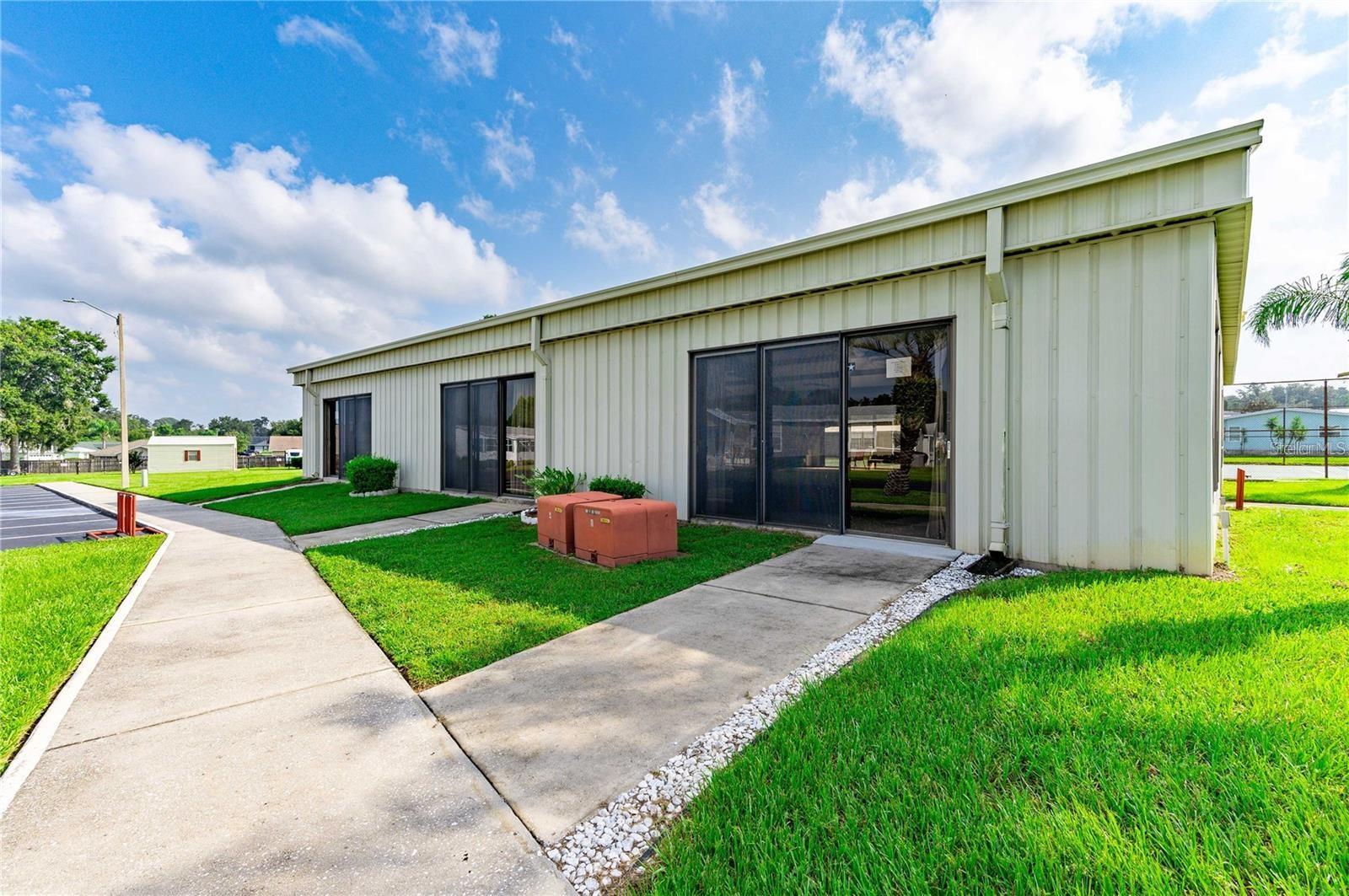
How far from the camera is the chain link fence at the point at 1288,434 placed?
17189mm

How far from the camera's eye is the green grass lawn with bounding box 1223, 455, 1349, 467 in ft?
71.8

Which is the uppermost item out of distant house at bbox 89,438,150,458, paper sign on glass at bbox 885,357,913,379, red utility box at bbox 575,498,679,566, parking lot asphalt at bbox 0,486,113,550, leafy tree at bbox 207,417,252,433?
leafy tree at bbox 207,417,252,433

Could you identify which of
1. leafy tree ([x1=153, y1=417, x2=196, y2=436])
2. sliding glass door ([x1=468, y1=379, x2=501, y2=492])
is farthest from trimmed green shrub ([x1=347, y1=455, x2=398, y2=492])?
leafy tree ([x1=153, y1=417, x2=196, y2=436])

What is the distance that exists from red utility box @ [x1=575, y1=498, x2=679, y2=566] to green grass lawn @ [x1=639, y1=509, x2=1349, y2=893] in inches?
119

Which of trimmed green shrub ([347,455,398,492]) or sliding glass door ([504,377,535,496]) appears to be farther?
trimmed green shrub ([347,455,398,492])

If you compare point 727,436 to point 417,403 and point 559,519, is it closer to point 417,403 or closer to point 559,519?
point 559,519

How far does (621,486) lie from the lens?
8.06 metres

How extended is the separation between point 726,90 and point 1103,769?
10.3 m

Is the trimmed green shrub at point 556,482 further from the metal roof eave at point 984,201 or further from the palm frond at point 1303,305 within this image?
the palm frond at point 1303,305

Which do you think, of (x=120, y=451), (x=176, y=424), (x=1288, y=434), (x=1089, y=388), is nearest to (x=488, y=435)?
(x=1089, y=388)

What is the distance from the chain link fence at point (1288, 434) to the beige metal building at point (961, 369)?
44.6ft

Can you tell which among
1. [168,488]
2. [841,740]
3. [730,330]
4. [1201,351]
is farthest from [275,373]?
[1201,351]

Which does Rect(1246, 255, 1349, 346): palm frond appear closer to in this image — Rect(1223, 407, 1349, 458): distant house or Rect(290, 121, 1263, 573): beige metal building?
Rect(290, 121, 1263, 573): beige metal building

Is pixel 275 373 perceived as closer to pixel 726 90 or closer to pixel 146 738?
pixel 726 90
